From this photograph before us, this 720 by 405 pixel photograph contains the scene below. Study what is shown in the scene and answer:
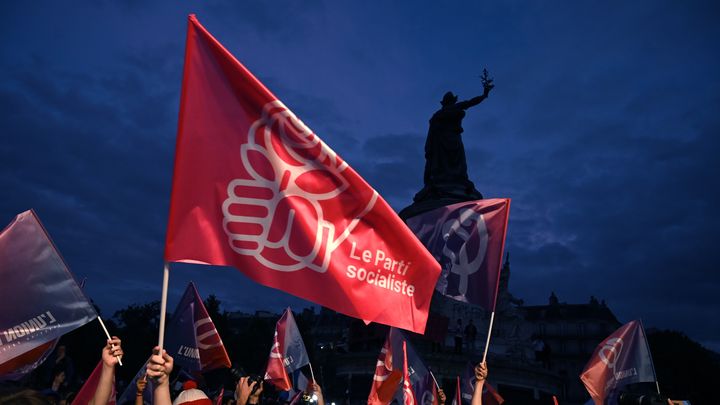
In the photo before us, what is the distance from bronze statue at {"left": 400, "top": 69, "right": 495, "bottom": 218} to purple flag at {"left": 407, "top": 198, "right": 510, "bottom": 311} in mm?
23002

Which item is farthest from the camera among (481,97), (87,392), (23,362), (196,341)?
(481,97)

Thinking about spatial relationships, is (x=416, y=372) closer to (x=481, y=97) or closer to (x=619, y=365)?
(x=619, y=365)

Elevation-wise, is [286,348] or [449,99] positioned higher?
[449,99]

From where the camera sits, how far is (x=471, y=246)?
8.10 metres

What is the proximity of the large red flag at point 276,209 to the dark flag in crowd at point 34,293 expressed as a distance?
1.74 m

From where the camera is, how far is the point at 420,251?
485 cm

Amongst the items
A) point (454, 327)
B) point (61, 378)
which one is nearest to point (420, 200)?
point (454, 327)

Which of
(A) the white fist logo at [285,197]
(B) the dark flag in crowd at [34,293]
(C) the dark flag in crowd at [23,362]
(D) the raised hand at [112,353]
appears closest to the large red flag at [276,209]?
(A) the white fist logo at [285,197]

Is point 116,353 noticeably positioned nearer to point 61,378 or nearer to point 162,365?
→ point 162,365

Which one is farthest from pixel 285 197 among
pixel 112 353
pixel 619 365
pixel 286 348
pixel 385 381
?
pixel 286 348

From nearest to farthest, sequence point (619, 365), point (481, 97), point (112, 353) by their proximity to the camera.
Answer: point (112, 353) → point (619, 365) → point (481, 97)

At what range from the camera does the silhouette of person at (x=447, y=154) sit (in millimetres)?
33125

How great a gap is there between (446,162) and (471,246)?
2659 centimetres

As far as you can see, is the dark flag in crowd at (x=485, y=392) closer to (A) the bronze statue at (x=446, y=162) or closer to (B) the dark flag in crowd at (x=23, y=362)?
(B) the dark flag in crowd at (x=23, y=362)
